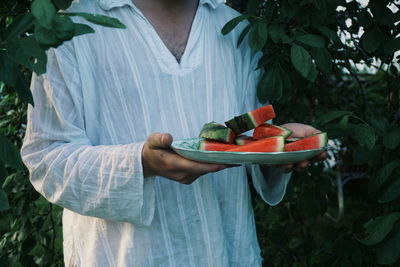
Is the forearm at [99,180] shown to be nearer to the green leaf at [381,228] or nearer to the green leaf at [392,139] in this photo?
the green leaf at [381,228]

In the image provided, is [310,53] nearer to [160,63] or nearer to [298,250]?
[160,63]

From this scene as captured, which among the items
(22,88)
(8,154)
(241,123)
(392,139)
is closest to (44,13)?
(22,88)

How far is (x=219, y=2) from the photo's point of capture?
2.14 metres

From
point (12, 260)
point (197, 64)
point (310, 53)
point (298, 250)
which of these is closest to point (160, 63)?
point (197, 64)

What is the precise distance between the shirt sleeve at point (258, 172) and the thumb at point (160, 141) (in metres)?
0.59

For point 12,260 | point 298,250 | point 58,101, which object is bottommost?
point 298,250

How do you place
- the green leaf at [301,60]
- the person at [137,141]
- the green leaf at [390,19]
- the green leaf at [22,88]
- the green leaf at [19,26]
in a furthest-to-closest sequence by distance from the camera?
the green leaf at [390,19]
the green leaf at [301,60]
the person at [137,141]
the green leaf at [22,88]
the green leaf at [19,26]

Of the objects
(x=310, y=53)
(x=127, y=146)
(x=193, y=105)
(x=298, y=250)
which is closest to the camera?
(x=127, y=146)

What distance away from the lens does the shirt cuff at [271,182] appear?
2.02 meters

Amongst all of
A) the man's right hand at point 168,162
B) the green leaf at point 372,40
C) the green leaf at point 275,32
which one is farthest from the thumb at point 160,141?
the green leaf at point 372,40

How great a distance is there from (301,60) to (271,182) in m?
0.45

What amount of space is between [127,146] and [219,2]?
0.79 meters

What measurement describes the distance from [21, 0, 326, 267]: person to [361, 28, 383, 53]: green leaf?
568 millimetres

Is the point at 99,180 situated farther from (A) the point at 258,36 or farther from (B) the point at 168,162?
(A) the point at 258,36
